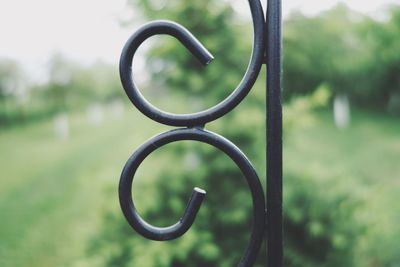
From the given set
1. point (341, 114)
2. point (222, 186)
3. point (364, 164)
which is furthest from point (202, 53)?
point (341, 114)

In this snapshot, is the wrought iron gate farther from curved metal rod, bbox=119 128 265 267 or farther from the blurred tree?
the blurred tree

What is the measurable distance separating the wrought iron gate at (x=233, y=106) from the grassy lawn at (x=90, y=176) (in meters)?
2.28

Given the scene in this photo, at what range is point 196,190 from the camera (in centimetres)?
77

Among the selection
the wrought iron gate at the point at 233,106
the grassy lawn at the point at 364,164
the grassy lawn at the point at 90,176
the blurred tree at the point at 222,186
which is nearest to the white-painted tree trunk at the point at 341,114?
the grassy lawn at the point at 364,164

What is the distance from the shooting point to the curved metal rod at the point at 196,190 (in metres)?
0.75

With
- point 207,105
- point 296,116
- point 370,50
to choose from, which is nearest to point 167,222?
point 207,105

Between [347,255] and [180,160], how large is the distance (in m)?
1.43

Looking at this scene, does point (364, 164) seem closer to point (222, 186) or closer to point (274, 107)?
point (222, 186)

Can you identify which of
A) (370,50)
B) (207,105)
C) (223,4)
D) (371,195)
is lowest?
(371,195)

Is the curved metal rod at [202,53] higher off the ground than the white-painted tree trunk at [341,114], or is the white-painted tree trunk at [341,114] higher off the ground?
the white-painted tree trunk at [341,114]

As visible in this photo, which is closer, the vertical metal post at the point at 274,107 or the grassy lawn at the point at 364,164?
the vertical metal post at the point at 274,107

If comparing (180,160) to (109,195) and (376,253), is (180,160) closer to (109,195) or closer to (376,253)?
(109,195)

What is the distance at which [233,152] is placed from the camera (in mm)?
748

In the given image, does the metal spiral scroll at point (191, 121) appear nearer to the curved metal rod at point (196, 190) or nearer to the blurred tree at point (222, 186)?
→ the curved metal rod at point (196, 190)
